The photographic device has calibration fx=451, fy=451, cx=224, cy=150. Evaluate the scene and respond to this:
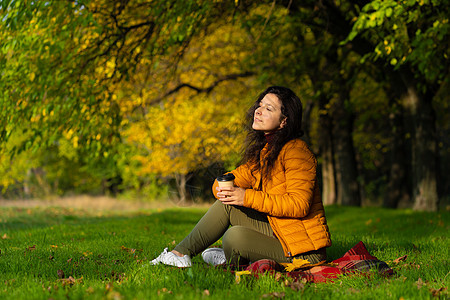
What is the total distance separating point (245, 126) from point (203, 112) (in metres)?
13.3

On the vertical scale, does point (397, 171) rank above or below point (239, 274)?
below

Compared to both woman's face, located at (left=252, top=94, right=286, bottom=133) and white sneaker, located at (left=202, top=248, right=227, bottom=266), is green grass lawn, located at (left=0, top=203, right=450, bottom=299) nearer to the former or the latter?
white sneaker, located at (left=202, top=248, right=227, bottom=266)

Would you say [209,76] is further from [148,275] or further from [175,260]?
[148,275]

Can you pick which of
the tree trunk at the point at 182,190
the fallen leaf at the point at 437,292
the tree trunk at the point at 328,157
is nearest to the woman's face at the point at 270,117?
the fallen leaf at the point at 437,292

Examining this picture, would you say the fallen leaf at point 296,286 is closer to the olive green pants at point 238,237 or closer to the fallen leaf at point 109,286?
the olive green pants at point 238,237

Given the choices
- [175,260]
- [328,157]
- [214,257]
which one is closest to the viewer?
[175,260]

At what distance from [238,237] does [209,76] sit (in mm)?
11660

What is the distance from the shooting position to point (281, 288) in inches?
126

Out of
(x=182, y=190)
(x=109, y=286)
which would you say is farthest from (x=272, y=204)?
(x=182, y=190)

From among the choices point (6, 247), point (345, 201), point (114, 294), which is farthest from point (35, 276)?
point (345, 201)

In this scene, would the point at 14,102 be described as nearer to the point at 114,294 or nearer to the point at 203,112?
the point at 114,294

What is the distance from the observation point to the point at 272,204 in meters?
3.55

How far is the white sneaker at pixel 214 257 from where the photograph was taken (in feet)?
13.6

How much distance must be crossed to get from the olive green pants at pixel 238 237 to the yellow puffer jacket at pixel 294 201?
0.13 metres
